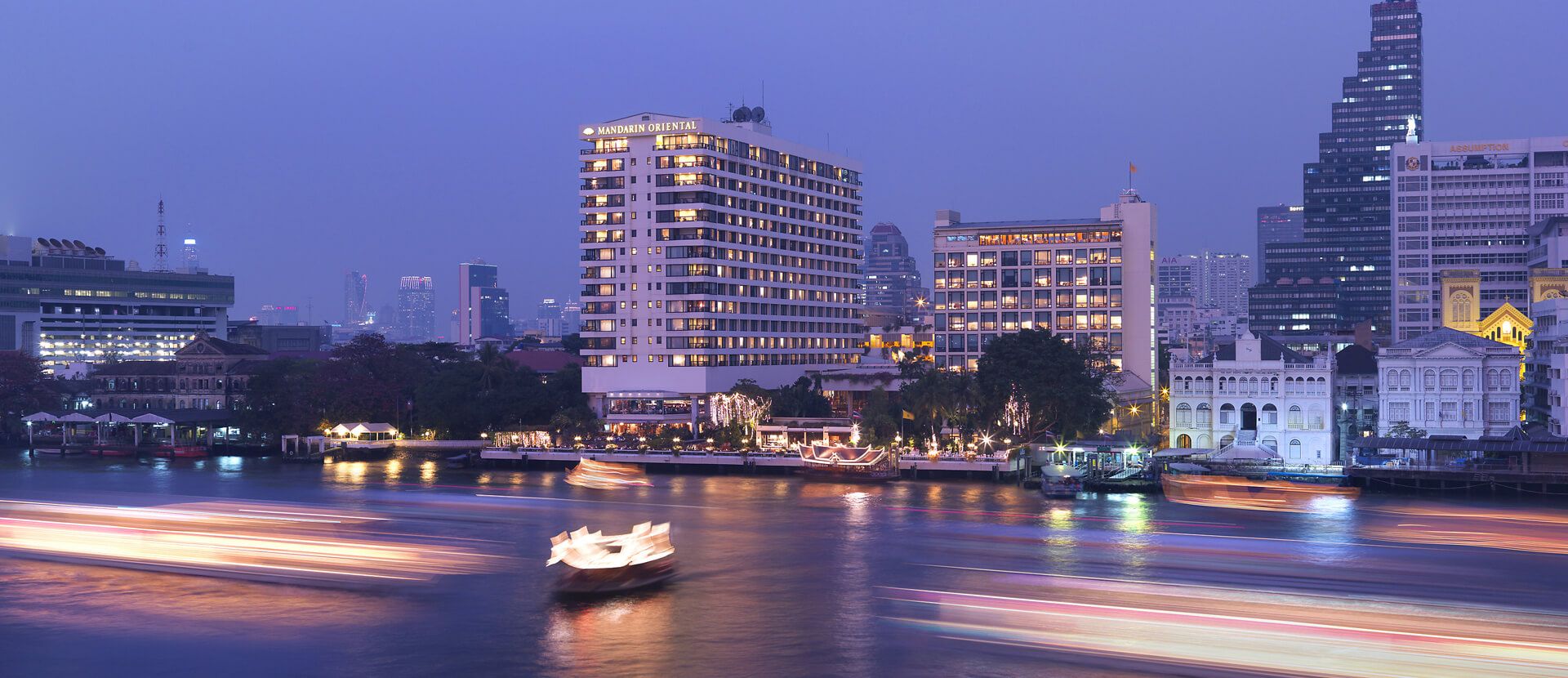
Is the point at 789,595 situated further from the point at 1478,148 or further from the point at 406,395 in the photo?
the point at 1478,148

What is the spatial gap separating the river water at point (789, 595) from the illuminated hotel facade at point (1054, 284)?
49.8 meters

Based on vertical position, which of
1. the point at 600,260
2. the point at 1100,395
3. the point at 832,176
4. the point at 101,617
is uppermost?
the point at 832,176

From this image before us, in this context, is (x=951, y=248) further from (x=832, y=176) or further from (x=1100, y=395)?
(x=1100, y=395)

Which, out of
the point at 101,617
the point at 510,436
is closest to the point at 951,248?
the point at 510,436

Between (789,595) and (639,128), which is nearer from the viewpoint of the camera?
(789,595)

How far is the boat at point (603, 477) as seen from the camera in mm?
85375

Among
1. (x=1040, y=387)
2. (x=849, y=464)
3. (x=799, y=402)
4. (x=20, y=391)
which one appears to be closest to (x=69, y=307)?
(x=20, y=391)

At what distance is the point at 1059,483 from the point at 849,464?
53.5 ft

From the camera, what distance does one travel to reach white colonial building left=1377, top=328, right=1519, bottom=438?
275 feet

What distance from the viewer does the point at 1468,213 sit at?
449ft

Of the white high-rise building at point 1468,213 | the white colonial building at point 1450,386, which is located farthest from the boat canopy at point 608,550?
the white high-rise building at point 1468,213

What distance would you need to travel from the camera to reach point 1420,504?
7275 cm

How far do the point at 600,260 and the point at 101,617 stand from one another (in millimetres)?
80186

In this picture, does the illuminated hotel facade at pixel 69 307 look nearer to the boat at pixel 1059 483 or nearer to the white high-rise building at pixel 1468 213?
the boat at pixel 1059 483
